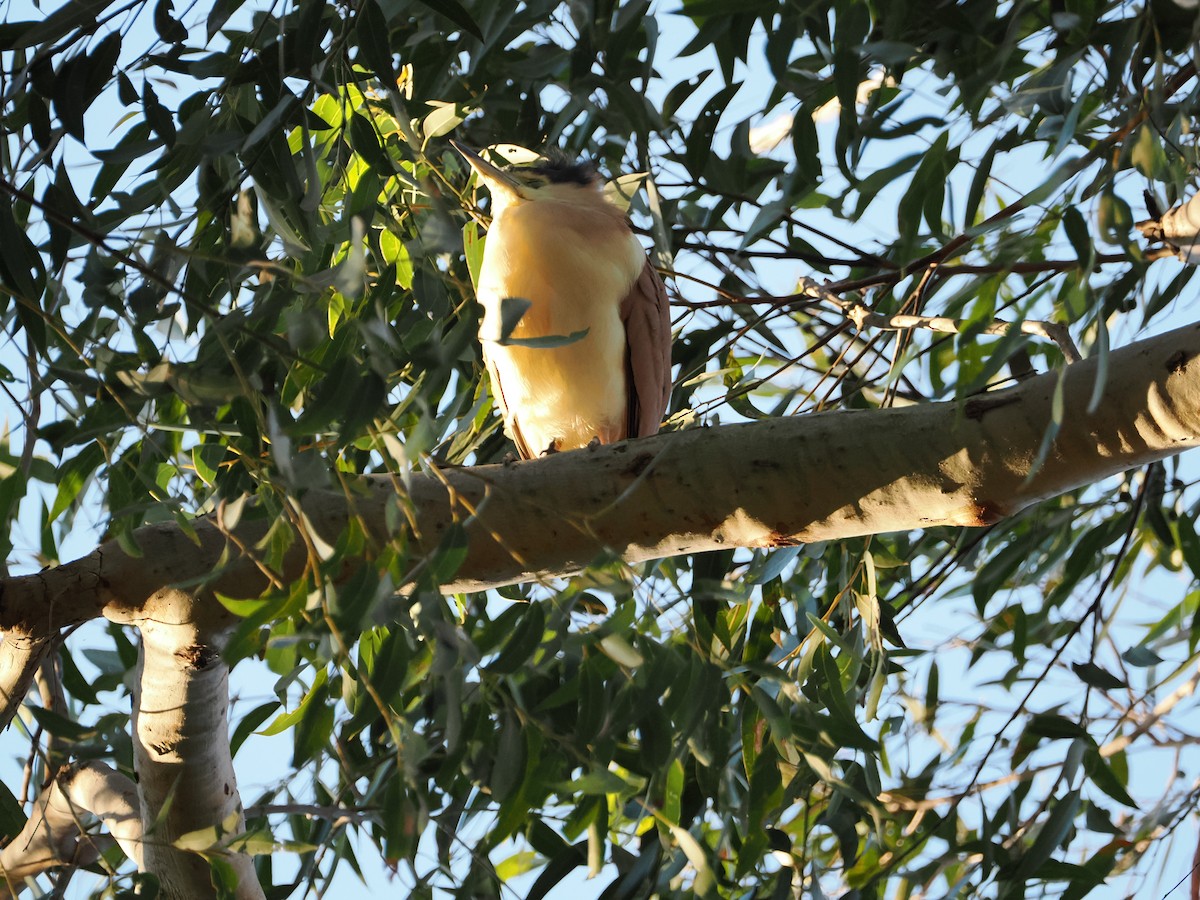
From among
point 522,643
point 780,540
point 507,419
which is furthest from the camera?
point 507,419

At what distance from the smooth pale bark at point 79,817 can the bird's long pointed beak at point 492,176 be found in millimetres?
1086

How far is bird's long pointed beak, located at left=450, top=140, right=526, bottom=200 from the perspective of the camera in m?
1.96

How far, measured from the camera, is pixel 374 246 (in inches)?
67.4

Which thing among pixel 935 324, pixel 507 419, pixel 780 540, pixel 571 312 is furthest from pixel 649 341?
pixel 780 540

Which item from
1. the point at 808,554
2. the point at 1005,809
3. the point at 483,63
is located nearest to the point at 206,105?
the point at 483,63

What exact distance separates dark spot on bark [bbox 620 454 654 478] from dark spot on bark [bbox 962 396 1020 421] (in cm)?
34

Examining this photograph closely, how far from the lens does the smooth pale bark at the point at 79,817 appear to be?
1.65 meters

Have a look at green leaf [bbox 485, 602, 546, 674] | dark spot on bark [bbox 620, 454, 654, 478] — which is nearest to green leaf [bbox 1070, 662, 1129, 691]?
dark spot on bark [bbox 620, 454, 654, 478]

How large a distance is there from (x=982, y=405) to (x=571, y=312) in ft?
3.66

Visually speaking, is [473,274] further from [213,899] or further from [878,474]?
[213,899]

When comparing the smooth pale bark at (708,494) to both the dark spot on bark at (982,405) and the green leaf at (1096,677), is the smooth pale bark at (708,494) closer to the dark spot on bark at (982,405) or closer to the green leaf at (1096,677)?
the dark spot on bark at (982,405)

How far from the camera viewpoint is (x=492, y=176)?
215 cm

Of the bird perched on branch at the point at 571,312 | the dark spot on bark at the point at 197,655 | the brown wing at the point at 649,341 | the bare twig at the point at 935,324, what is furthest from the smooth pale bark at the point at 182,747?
the brown wing at the point at 649,341

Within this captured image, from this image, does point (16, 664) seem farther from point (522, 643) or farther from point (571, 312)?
point (571, 312)
